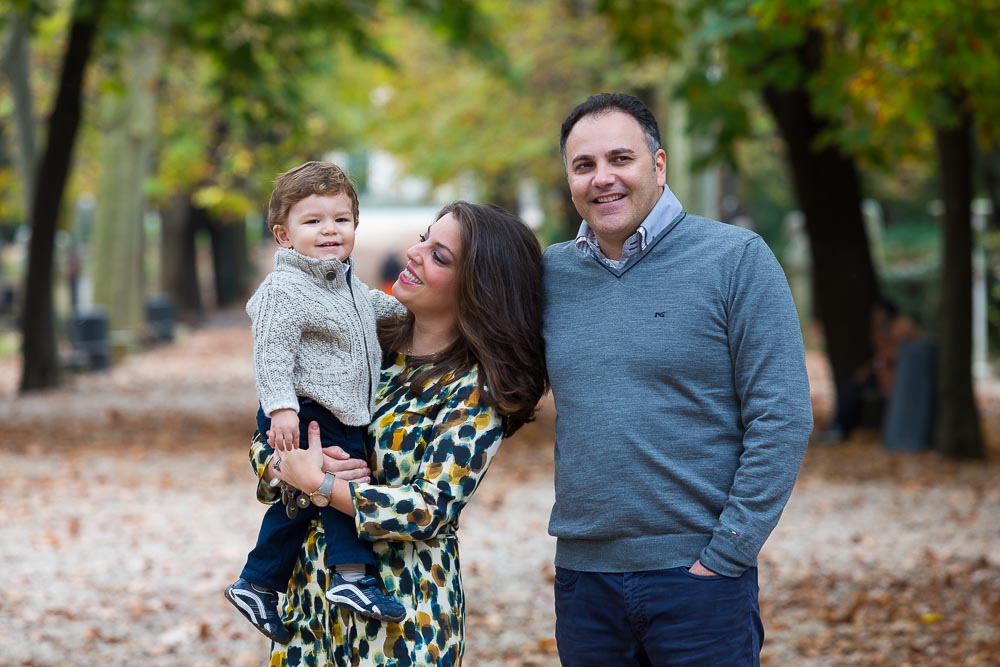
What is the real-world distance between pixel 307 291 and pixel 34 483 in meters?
9.14

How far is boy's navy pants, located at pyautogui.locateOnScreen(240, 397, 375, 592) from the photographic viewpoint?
11.1ft

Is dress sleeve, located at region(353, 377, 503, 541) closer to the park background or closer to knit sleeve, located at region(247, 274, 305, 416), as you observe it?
knit sleeve, located at region(247, 274, 305, 416)

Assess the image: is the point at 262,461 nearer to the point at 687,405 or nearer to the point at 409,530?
the point at 409,530

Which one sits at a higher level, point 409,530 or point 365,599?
point 409,530

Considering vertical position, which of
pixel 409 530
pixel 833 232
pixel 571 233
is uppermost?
pixel 409 530

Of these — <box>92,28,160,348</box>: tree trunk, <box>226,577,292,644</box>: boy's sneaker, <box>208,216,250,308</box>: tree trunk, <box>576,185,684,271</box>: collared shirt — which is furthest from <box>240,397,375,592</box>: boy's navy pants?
<box>208,216,250,308</box>: tree trunk

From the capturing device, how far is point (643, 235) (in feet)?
11.2

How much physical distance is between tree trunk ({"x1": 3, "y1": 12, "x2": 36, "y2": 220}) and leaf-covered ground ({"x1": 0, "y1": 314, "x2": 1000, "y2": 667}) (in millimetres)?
6049

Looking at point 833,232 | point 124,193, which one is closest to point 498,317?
point 833,232

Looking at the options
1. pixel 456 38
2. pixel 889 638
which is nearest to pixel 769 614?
pixel 889 638

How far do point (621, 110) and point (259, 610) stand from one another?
1.44 meters

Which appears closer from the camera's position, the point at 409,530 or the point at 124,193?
the point at 409,530

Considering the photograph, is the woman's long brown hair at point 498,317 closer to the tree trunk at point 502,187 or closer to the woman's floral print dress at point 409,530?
the woman's floral print dress at point 409,530

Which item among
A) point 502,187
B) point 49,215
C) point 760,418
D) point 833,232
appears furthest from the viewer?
point 502,187
